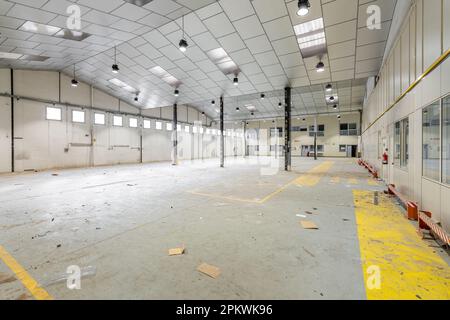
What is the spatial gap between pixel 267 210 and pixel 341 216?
1480mm

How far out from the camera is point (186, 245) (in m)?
2.88

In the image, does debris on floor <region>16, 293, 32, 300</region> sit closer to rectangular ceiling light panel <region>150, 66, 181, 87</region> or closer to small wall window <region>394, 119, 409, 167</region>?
small wall window <region>394, 119, 409, 167</region>

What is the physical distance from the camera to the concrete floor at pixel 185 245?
1.97 meters

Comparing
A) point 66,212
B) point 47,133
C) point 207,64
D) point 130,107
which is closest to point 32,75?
point 47,133

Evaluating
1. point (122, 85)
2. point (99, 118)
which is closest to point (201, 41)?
point (122, 85)

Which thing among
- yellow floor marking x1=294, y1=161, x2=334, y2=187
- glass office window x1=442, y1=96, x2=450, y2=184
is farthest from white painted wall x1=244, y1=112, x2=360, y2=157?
glass office window x1=442, y1=96, x2=450, y2=184

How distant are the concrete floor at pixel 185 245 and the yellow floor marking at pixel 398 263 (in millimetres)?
121

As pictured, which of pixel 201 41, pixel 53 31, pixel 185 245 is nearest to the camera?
pixel 185 245

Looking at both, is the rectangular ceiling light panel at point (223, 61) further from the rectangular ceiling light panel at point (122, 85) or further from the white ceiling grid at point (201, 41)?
the rectangular ceiling light panel at point (122, 85)

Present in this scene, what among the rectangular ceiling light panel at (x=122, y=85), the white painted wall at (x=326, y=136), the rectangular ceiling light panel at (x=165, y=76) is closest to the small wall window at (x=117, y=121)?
the rectangular ceiling light panel at (x=122, y=85)

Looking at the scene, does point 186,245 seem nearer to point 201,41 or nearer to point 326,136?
point 201,41

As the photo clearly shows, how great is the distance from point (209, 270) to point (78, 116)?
1570cm

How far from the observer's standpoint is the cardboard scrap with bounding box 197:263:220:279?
217cm

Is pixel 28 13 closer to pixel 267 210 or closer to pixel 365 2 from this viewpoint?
pixel 267 210
